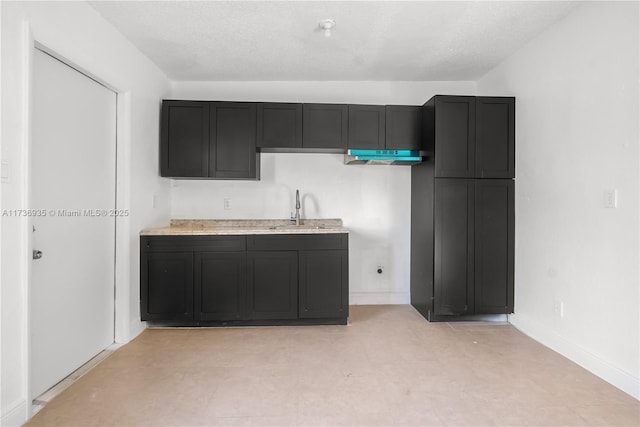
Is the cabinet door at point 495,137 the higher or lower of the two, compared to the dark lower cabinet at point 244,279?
higher

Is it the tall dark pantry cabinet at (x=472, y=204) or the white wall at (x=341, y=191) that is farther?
the white wall at (x=341, y=191)

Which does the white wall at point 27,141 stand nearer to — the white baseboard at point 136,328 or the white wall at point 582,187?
the white baseboard at point 136,328

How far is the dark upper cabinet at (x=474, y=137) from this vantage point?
10.4 ft

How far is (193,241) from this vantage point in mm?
3113

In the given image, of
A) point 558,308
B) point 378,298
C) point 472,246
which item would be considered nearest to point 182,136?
point 378,298

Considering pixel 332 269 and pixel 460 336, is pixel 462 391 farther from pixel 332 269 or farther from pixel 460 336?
pixel 332 269

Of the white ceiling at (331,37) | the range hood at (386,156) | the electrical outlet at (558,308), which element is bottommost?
the electrical outlet at (558,308)

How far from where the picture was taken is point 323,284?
10.5 ft

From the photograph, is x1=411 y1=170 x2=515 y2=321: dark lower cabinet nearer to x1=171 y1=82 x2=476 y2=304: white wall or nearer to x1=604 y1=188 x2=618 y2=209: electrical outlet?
x1=171 y1=82 x2=476 y2=304: white wall

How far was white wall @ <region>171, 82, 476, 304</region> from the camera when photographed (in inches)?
150

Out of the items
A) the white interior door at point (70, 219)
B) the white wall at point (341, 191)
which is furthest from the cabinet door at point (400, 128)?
the white interior door at point (70, 219)

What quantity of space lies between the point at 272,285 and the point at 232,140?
4.88ft

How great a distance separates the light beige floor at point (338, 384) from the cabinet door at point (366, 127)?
1823mm

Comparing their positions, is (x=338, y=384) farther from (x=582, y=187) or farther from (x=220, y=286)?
(x=582, y=187)
